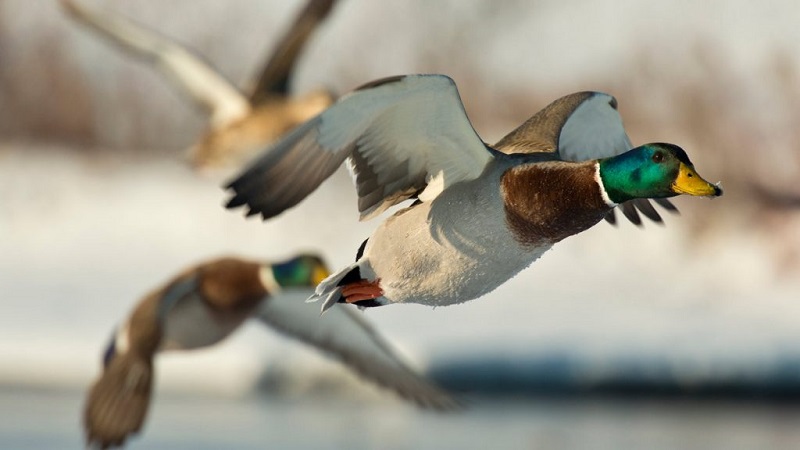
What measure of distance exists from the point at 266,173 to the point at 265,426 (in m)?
4.09

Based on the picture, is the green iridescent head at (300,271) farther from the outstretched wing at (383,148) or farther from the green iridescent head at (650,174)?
the green iridescent head at (650,174)

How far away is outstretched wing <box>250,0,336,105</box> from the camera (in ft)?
23.9

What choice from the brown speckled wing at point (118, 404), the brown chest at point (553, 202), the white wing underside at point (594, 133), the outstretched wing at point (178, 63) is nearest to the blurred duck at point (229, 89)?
the outstretched wing at point (178, 63)

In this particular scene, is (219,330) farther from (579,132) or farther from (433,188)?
(433,188)

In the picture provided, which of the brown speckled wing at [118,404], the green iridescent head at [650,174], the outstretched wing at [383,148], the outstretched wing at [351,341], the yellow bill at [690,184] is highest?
the outstretched wing at [383,148]

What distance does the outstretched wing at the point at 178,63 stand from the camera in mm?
7672

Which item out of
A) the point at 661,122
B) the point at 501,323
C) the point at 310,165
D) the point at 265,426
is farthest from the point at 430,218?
the point at 661,122

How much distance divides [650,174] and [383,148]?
55 cm

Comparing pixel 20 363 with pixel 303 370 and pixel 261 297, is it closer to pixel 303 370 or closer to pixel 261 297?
pixel 303 370

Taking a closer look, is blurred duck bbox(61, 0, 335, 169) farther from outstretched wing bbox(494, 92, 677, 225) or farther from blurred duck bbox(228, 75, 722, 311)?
blurred duck bbox(228, 75, 722, 311)

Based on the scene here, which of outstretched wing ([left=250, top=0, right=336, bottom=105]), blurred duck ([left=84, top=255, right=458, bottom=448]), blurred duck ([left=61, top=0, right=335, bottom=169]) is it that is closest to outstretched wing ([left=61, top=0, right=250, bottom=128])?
blurred duck ([left=61, top=0, right=335, bottom=169])

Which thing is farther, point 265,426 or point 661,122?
point 661,122

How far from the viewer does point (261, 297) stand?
5.44 metres

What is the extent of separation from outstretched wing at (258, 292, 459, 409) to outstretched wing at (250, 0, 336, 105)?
1963 mm
